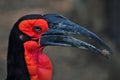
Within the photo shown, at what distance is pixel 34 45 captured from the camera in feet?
18.2

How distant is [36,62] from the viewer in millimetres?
5582

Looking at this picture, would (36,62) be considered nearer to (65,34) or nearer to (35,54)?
(35,54)

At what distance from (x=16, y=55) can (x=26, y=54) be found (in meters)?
0.07

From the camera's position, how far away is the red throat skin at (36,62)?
5504 millimetres

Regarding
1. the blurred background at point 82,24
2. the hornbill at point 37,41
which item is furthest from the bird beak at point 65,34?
the blurred background at point 82,24

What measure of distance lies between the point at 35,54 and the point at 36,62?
63mm

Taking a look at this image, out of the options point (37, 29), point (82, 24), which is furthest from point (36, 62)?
point (82, 24)

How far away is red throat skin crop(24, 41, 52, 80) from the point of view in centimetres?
550

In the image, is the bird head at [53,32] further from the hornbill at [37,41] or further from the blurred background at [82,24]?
the blurred background at [82,24]

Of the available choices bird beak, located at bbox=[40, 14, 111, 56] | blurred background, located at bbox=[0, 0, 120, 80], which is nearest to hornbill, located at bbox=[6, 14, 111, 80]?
bird beak, located at bbox=[40, 14, 111, 56]

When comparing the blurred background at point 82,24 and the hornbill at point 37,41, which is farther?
the blurred background at point 82,24

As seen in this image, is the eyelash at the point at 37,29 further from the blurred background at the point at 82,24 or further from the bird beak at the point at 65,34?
the blurred background at the point at 82,24

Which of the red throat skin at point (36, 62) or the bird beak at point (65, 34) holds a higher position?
the bird beak at point (65, 34)

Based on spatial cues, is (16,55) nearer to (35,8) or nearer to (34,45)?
(34,45)
